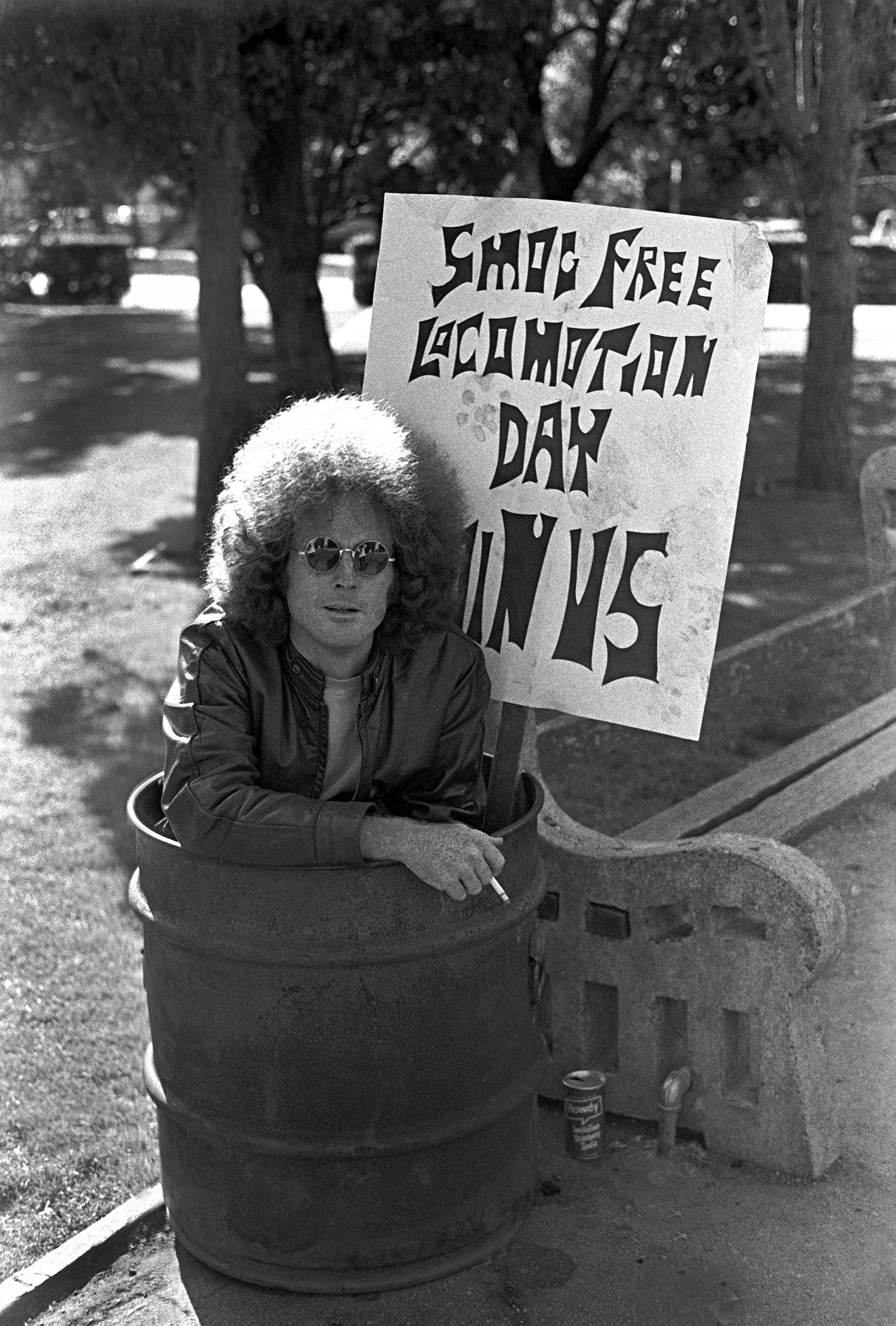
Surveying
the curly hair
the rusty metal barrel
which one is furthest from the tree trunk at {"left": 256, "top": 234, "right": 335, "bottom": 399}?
the rusty metal barrel

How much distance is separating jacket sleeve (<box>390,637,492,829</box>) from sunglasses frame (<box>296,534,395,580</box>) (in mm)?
285

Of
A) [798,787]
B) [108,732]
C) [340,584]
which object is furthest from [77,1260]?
[108,732]

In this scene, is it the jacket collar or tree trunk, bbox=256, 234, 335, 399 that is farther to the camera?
tree trunk, bbox=256, 234, 335, 399

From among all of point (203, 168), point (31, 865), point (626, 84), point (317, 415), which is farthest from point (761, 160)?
point (317, 415)

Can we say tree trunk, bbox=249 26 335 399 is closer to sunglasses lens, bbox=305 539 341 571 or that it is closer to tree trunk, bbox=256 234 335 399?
tree trunk, bbox=256 234 335 399

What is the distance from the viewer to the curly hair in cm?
285

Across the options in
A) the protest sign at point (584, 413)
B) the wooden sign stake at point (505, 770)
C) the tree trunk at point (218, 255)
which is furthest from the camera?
the tree trunk at point (218, 255)

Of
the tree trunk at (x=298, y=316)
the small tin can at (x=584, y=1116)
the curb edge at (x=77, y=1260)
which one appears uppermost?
the tree trunk at (x=298, y=316)

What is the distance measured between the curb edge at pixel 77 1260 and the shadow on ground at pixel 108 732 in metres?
1.89

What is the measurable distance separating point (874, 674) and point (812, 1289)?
13.8ft

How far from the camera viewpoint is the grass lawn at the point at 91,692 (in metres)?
3.66

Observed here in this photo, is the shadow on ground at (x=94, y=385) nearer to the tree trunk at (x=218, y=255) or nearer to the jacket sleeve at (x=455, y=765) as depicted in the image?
the tree trunk at (x=218, y=255)

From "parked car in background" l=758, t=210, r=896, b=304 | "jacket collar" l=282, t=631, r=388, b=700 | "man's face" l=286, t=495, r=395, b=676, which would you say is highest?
"parked car in background" l=758, t=210, r=896, b=304

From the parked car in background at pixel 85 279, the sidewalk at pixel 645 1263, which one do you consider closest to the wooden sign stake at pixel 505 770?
the sidewalk at pixel 645 1263
